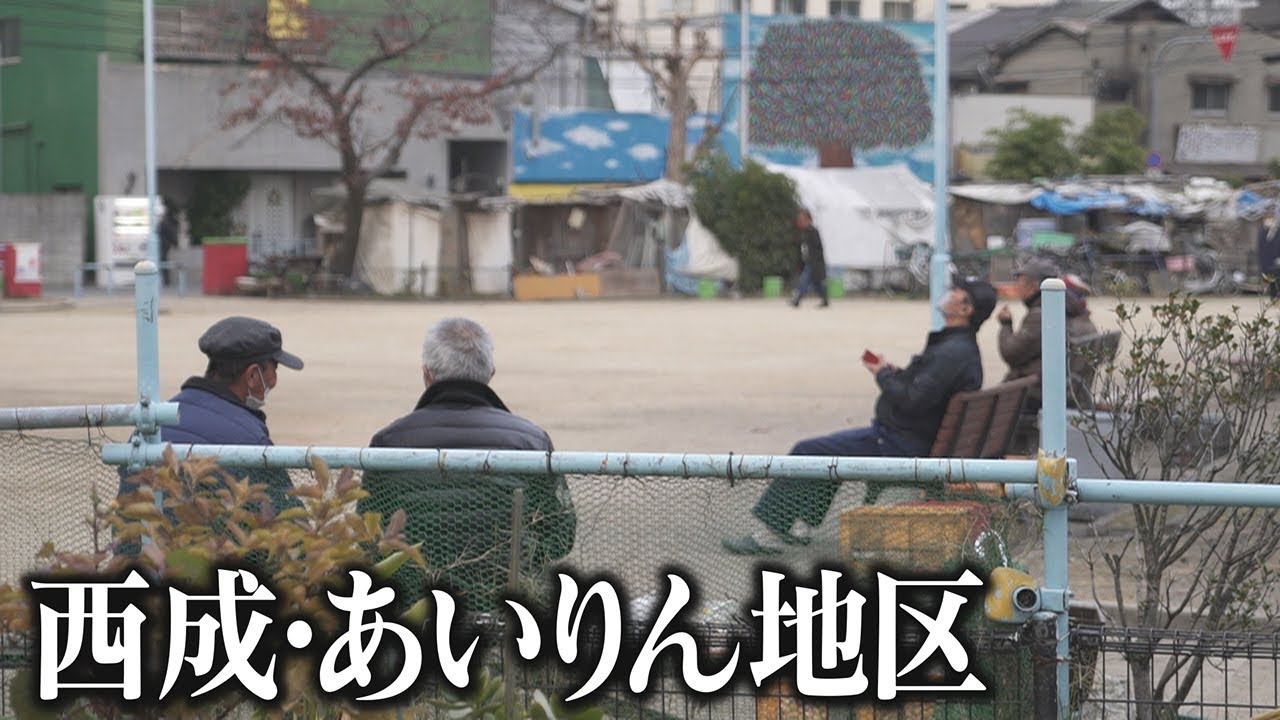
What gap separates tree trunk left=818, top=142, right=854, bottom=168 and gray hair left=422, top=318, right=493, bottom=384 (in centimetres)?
4828

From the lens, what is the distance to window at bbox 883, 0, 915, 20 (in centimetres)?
7644

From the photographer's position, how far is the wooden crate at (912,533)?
3.99 meters

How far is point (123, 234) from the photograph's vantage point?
124 ft

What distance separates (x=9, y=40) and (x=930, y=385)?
133ft

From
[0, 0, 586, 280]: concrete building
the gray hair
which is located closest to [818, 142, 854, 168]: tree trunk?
[0, 0, 586, 280]: concrete building

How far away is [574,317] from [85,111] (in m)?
18.3

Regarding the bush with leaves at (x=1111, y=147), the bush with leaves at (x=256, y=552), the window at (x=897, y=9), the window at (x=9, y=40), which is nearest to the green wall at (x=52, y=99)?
the window at (x=9, y=40)

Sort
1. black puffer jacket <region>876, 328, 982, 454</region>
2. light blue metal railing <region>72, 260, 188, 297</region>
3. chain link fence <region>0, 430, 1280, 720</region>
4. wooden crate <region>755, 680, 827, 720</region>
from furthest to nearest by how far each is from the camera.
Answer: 1. light blue metal railing <region>72, 260, 188, 297</region>
2. black puffer jacket <region>876, 328, 982, 454</region>
3. chain link fence <region>0, 430, 1280, 720</region>
4. wooden crate <region>755, 680, 827, 720</region>

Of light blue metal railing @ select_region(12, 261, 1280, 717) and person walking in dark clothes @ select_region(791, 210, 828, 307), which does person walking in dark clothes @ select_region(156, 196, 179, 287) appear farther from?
light blue metal railing @ select_region(12, 261, 1280, 717)

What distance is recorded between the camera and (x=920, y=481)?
156 inches

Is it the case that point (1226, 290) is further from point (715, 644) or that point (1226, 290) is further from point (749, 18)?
point (715, 644)

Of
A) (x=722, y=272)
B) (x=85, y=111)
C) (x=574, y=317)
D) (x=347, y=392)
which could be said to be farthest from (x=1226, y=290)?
(x=85, y=111)

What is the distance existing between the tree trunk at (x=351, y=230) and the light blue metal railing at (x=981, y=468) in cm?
3300

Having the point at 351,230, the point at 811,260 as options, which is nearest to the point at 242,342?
the point at 811,260
